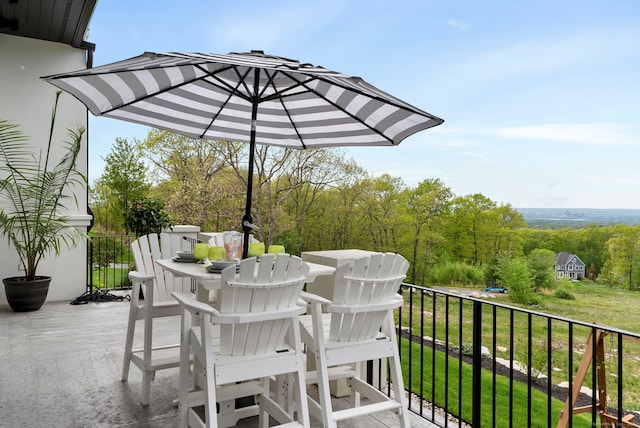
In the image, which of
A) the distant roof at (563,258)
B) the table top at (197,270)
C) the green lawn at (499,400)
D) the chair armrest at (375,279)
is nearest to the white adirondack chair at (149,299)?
the table top at (197,270)

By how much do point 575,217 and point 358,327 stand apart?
29.5m

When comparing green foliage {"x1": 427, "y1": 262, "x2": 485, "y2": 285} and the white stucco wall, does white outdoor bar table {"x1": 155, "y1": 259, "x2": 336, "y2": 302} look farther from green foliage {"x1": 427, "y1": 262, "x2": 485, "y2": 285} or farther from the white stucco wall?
green foliage {"x1": 427, "y1": 262, "x2": 485, "y2": 285}

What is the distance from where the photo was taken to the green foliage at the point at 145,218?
672 centimetres

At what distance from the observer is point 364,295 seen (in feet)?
7.88

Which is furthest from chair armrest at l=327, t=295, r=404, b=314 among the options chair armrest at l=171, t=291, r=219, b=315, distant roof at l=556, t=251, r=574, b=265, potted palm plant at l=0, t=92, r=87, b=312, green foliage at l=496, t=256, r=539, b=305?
distant roof at l=556, t=251, r=574, b=265

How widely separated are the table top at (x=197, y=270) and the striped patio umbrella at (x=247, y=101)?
41 cm

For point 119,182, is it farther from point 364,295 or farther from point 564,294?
point 564,294

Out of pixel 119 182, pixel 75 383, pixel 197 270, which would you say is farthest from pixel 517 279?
pixel 197 270

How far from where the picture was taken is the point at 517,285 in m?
25.1

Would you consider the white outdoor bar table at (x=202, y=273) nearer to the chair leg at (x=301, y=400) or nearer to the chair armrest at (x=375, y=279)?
the chair armrest at (x=375, y=279)

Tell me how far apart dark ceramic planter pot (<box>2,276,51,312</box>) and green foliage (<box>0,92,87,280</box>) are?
0.19m

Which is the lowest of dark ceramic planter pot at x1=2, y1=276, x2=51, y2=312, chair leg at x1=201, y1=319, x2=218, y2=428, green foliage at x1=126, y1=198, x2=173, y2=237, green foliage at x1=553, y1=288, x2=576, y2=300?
green foliage at x1=553, y1=288, x2=576, y2=300

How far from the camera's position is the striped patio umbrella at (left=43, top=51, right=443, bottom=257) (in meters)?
2.49

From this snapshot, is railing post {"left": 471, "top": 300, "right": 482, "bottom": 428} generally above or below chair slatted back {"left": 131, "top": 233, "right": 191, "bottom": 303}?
below
